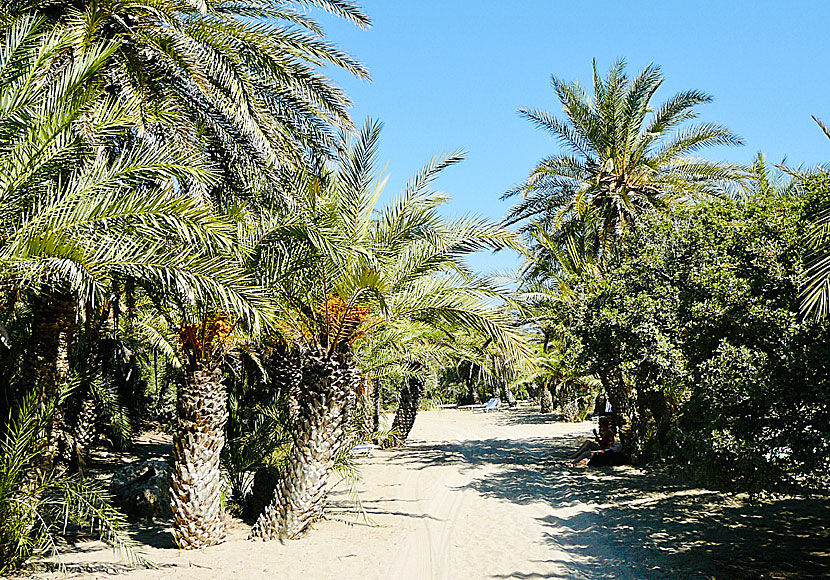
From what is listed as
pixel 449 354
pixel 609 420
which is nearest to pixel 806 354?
pixel 609 420

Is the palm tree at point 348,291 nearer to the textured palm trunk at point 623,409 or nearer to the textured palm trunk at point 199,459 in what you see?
the textured palm trunk at point 199,459

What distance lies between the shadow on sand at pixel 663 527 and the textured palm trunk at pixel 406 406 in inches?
215

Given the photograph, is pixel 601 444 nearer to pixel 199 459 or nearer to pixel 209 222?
pixel 199 459

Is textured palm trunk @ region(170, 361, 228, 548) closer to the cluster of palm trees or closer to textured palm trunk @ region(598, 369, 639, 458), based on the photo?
the cluster of palm trees

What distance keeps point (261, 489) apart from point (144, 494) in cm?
188

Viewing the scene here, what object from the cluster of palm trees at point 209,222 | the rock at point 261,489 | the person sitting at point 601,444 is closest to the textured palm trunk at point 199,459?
the cluster of palm trees at point 209,222

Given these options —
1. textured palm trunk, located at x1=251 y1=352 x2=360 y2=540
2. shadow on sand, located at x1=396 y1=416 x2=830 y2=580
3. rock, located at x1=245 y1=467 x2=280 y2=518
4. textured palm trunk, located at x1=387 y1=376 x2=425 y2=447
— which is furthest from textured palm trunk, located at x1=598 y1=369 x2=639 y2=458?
rock, located at x1=245 y1=467 x2=280 y2=518

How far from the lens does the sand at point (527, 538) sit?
6.95 meters

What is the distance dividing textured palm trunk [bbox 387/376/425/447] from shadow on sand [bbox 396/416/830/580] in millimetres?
5453

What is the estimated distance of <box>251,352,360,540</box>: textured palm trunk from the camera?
8570mm

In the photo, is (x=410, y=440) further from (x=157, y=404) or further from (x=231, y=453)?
(x=231, y=453)

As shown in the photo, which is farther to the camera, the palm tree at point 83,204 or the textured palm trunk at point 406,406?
the textured palm trunk at point 406,406

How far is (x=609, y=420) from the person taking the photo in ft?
50.3

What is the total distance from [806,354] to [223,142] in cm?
740
